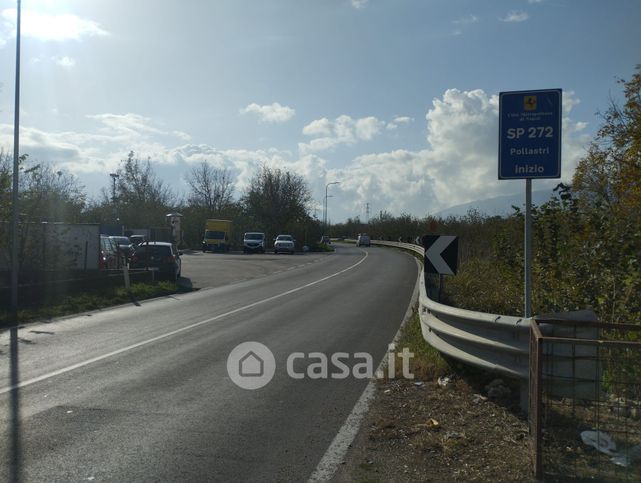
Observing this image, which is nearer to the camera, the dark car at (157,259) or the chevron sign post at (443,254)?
the chevron sign post at (443,254)

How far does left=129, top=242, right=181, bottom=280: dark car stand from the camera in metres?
23.3

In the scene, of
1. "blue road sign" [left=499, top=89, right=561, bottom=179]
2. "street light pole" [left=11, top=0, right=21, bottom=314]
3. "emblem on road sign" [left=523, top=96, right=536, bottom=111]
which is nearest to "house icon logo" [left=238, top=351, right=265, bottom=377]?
"blue road sign" [left=499, top=89, right=561, bottom=179]

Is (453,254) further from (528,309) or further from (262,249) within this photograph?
(262,249)

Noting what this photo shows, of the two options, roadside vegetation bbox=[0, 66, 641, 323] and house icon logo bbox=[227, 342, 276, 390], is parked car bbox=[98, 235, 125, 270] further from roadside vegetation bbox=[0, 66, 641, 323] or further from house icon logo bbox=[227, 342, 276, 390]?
house icon logo bbox=[227, 342, 276, 390]

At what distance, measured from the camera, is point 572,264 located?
9.31 m

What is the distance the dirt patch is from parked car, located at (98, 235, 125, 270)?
19.8m

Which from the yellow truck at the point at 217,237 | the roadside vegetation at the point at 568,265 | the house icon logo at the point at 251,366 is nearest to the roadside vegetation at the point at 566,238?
the roadside vegetation at the point at 568,265

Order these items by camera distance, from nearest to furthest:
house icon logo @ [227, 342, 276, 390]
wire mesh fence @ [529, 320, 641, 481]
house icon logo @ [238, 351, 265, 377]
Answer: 1. wire mesh fence @ [529, 320, 641, 481]
2. house icon logo @ [227, 342, 276, 390]
3. house icon logo @ [238, 351, 265, 377]

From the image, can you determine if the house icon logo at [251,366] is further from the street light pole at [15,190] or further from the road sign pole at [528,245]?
the street light pole at [15,190]

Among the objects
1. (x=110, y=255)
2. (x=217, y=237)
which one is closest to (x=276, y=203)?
(x=217, y=237)

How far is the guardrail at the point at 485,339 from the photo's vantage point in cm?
564

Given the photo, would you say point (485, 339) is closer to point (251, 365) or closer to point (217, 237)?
point (251, 365)

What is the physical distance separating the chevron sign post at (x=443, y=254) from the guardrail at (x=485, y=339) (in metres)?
3.10

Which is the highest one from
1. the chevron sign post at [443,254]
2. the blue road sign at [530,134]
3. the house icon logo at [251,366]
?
the blue road sign at [530,134]
